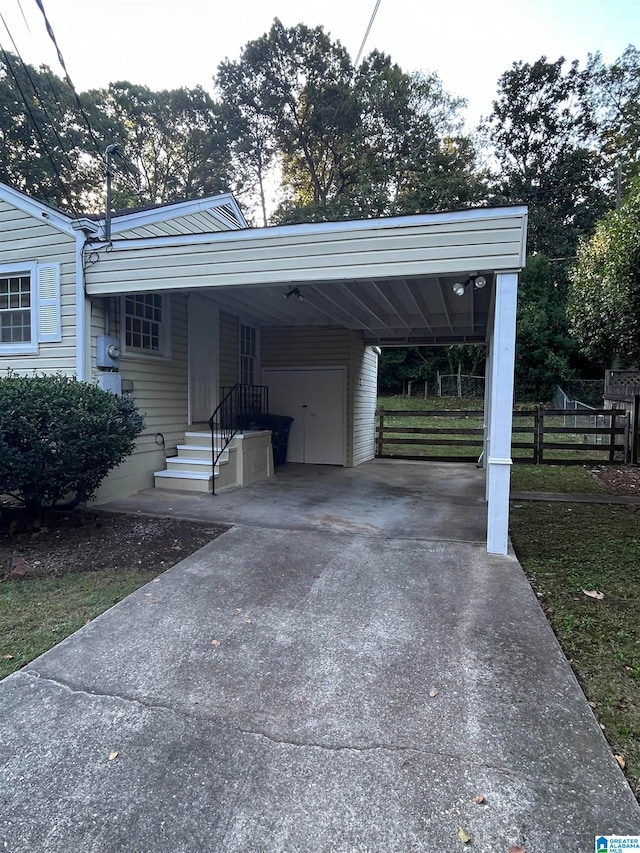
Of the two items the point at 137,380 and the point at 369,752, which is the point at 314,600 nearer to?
the point at 369,752

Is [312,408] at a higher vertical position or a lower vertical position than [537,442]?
higher

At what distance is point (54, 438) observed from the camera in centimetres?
446

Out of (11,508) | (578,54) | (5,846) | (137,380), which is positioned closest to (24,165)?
(137,380)

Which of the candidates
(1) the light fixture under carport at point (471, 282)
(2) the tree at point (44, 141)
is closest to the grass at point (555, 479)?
(1) the light fixture under carport at point (471, 282)

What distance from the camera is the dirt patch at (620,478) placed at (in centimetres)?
754

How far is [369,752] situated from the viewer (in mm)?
1925

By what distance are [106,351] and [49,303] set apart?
0.93 meters

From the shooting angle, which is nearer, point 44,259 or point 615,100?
point 44,259

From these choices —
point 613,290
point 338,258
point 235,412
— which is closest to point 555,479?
point 613,290

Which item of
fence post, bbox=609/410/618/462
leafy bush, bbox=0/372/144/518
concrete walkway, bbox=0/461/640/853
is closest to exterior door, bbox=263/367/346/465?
leafy bush, bbox=0/372/144/518

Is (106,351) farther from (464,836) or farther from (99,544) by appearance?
(464,836)

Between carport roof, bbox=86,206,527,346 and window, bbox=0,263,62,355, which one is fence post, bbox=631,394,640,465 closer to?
carport roof, bbox=86,206,527,346

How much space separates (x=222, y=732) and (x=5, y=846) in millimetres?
789

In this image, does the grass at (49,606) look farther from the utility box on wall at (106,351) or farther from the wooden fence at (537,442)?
the wooden fence at (537,442)
